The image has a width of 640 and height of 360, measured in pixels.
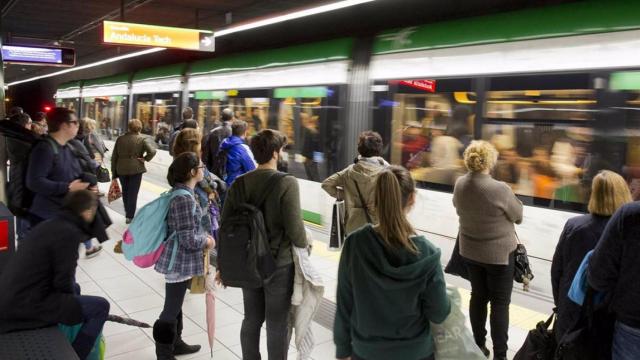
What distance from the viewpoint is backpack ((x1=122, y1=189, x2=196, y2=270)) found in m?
2.98

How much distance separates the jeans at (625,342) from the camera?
6.49ft

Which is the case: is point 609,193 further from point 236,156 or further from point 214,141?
point 214,141

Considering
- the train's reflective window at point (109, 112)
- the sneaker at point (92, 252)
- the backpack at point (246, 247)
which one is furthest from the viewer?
the train's reflective window at point (109, 112)

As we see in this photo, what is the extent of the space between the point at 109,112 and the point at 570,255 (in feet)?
52.2

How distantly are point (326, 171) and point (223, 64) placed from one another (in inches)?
140

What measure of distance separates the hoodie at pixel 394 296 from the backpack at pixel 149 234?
146 centimetres

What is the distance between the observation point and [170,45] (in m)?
8.38

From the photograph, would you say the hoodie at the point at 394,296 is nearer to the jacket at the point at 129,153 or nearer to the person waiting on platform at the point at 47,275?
the person waiting on platform at the point at 47,275

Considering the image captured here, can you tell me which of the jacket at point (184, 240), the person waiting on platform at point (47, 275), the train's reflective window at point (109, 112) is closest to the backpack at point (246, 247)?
the jacket at point (184, 240)

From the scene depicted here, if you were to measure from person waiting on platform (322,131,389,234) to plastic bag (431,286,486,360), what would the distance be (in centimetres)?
180

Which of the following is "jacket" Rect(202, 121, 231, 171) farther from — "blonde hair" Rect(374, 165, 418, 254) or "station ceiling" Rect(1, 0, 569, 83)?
"blonde hair" Rect(374, 165, 418, 254)

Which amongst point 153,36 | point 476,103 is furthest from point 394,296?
point 153,36

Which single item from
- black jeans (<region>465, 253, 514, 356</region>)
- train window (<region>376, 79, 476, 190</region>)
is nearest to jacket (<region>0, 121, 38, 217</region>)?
black jeans (<region>465, 253, 514, 356</region>)

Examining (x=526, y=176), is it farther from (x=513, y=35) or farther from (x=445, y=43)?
(x=445, y=43)
